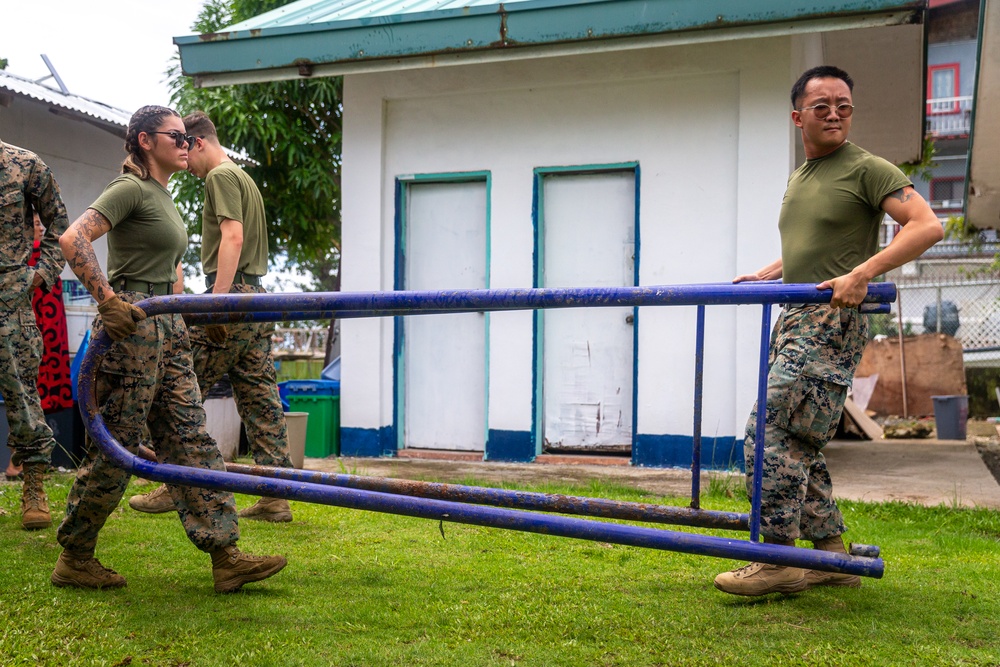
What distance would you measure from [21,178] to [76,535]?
76.9 inches

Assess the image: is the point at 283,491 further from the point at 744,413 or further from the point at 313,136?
the point at 313,136

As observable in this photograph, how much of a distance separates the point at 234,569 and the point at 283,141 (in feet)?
29.3

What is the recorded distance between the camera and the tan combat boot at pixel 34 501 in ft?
14.1

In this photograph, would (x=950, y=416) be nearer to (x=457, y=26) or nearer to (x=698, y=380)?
(x=457, y=26)

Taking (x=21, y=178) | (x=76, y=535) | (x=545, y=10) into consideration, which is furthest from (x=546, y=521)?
(x=545, y=10)

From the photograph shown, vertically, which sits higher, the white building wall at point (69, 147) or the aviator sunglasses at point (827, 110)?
the white building wall at point (69, 147)

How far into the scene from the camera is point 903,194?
118 inches

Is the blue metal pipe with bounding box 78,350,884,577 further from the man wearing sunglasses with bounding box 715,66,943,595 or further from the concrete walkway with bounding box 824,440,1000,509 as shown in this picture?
the concrete walkway with bounding box 824,440,1000,509

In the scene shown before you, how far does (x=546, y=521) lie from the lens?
266 centimetres

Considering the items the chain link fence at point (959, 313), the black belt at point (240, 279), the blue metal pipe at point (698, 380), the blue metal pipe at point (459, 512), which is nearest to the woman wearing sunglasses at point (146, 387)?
the blue metal pipe at point (459, 512)

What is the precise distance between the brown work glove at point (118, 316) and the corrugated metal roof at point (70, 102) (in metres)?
4.41

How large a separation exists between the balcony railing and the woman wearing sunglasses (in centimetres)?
3213

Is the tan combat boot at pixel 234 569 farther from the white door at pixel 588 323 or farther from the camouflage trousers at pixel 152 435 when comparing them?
the white door at pixel 588 323

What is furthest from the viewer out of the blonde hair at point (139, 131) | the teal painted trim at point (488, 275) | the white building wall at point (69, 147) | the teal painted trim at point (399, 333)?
the white building wall at point (69, 147)
